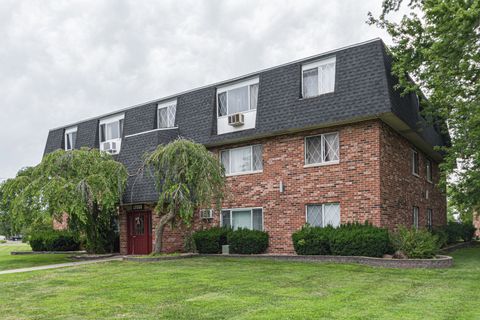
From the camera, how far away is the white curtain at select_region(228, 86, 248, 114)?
59.4 ft

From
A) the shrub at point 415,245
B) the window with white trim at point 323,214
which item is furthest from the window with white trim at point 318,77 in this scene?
the shrub at point 415,245

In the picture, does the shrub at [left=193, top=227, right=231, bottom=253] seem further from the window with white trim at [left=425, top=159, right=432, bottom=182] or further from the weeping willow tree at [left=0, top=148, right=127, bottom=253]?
the window with white trim at [left=425, top=159, right=432, bottom=182]

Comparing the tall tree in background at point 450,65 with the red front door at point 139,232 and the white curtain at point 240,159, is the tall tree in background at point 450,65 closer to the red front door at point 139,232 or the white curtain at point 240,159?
the white curtain at point 240,159

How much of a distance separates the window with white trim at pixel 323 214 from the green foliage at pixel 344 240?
1.95 feet

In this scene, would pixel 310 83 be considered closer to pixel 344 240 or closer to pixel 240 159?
pixel 240 159

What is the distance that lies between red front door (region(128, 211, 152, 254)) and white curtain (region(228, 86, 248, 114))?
18.2 ft

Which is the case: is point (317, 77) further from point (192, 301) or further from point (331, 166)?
point (192, 301)

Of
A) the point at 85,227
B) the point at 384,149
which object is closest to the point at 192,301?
the point at 384,149

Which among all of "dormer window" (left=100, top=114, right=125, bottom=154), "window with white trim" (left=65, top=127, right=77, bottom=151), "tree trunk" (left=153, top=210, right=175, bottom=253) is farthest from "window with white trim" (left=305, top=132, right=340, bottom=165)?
"window with white trim" (left=65, top=127, right=77, bottom=151)

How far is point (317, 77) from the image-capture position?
53.5 ft

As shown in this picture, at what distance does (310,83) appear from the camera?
53.9 ft

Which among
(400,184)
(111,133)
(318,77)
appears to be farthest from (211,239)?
(111,133)

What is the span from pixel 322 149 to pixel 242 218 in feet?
13.9

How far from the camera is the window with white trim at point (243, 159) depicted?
17641 millimetres
